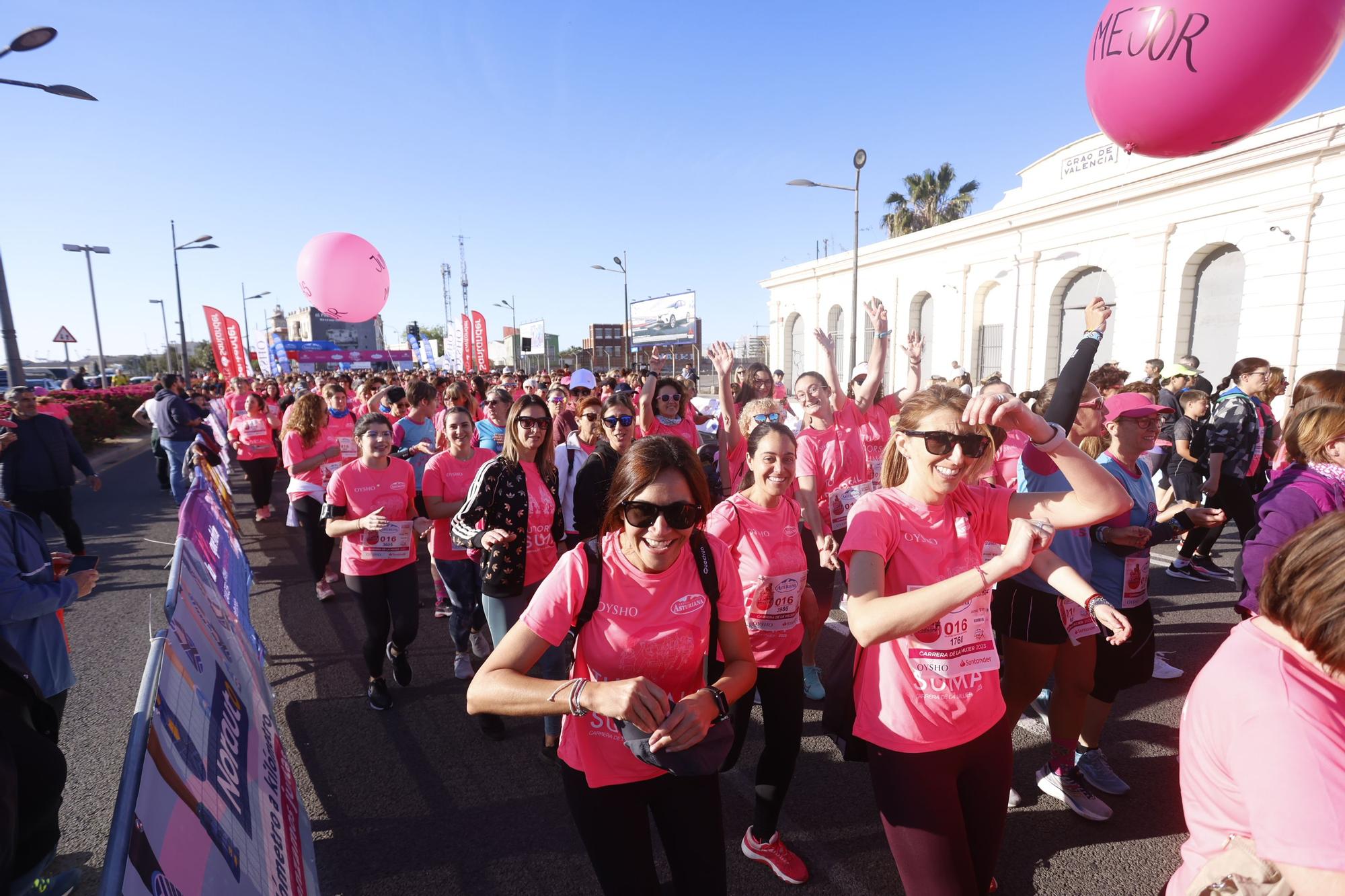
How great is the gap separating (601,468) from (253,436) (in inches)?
260

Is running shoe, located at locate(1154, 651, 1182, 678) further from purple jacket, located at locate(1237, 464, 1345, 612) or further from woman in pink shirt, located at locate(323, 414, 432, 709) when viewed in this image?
woman in pink shirt, located at locate(323, 414, 432, 709)

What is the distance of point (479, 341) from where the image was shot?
2639 centimetres

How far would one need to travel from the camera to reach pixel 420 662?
16.7 feet

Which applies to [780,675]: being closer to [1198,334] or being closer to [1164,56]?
[1164,56]

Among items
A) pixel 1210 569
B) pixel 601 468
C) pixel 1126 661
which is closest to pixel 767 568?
pixel 601 468

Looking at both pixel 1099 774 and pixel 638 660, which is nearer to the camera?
pixel 638 660

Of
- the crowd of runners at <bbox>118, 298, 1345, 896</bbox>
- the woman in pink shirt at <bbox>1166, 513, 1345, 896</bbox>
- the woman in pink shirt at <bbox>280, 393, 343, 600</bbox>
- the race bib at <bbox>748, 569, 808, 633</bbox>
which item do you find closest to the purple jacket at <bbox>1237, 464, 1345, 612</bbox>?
the crowd of runners at <bbox>118, 298, 1345, 896</bbox>

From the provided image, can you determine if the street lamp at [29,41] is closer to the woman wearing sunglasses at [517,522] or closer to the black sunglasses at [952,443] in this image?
the woman wearing sunglasses at [517,522]

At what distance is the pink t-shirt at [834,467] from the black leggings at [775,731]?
178cm

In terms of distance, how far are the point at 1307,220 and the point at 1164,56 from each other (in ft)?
50.9

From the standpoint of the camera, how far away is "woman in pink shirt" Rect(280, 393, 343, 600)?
6.35 metres

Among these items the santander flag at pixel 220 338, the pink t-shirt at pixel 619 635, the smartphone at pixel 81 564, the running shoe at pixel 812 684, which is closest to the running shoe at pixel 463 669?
the smartphone at pixel 81 564

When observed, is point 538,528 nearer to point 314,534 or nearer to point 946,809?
point 946,809

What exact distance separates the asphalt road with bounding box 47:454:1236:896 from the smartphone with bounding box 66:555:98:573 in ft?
4.13
